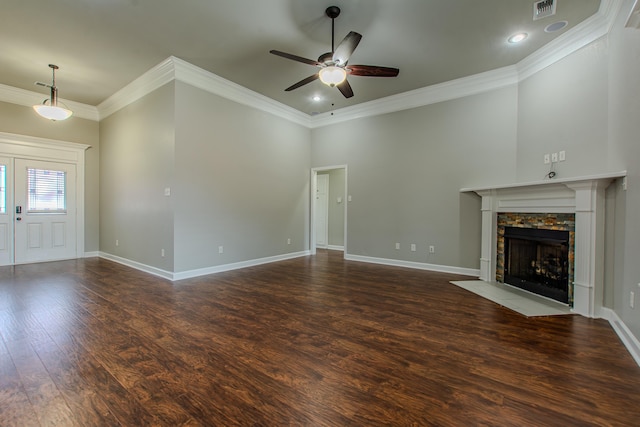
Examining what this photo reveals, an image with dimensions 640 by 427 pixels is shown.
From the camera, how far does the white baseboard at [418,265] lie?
488 cm

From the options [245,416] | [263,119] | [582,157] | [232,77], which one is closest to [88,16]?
[232,77]

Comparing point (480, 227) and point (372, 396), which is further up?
point (480, 227)

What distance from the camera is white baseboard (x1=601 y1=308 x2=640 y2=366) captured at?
2.20 m

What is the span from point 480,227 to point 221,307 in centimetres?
416

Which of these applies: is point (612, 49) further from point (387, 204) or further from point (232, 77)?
point (232, 77)

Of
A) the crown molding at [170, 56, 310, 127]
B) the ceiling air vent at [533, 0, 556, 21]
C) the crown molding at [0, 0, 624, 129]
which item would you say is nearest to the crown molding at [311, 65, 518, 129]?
the crown molding at [0, 0, 624, 129]

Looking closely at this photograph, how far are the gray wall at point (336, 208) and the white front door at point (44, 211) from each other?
597 centimetres

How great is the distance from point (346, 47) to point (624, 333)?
12.0ft

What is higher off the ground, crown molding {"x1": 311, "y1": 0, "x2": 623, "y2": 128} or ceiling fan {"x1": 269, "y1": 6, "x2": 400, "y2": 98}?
crown molding {"x1": 311, "y1": 0, "x2": 623, "y2": 128}

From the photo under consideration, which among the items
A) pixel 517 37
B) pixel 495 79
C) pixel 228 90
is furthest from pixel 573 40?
pixel 228 90

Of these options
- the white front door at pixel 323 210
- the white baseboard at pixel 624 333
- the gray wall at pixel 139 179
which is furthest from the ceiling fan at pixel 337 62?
the white front door at pixel 323 210

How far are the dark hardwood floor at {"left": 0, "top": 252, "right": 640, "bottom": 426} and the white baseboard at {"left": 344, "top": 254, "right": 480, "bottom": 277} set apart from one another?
127 cm

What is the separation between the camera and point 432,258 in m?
5.25

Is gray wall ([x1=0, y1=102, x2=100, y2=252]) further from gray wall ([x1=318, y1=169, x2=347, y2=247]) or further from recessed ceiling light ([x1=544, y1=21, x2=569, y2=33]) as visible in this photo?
recessed ceiling light ([x1=544, y1=21, x2=569, y2=33])
